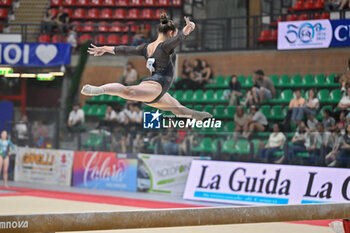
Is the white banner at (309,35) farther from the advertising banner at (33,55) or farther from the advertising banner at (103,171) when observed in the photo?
the advertising banner at (103,171)

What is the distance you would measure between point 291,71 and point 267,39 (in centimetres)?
456

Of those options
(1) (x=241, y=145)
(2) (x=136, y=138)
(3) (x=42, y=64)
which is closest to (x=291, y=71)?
(1) (x=241, y=145)

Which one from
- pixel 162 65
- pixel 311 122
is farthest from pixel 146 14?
pixel 162 65

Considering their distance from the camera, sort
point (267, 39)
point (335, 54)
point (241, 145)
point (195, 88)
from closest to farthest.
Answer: point (195, 88) < point (335, 54) < point (241, 145) < point (267, 39)

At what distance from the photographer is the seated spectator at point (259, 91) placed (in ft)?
25.8

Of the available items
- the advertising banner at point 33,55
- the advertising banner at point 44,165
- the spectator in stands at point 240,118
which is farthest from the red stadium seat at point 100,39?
the advertising banner at point 44,165

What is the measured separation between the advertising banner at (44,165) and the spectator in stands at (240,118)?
8.70 m

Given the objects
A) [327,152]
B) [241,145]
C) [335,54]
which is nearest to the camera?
[335,54]

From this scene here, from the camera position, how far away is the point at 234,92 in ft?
26.6

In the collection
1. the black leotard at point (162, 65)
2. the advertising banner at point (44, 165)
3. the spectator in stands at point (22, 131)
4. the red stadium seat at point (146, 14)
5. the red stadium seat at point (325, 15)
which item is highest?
the red stadium seat at point (146, 14)

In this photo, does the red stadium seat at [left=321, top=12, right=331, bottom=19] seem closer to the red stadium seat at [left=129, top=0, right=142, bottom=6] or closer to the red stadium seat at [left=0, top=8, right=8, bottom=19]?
the red stadium seat at [left=129, top=0, right=142, bottom=6]

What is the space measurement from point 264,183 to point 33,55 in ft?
20.5

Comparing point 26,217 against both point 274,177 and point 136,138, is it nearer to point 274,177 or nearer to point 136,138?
point 136,138

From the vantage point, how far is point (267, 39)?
15.0 m
